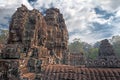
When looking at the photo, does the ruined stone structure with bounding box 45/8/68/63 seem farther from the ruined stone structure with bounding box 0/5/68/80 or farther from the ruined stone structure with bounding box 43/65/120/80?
the ruined stone structure with bounding box 43/65/120/80

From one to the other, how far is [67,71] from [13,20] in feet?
21.8

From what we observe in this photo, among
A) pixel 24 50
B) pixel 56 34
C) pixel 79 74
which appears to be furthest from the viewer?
pixel 56 34

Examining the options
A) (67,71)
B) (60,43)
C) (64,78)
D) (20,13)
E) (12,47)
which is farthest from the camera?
(60,43)

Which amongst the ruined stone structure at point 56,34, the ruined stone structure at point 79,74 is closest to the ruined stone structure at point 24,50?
the ruined stone structure at point 79,74

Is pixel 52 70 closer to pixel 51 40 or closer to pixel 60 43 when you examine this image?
pixel 51 40

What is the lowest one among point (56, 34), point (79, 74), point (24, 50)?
point (79, 74)

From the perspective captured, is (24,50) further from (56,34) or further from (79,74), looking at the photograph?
(56,34)

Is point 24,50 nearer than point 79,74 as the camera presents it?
No

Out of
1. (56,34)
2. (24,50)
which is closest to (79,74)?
(24,50)

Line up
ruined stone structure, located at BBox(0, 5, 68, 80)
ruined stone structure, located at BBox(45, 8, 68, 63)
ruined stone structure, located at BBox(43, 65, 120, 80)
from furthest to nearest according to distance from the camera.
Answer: ruined stone structure, located at BBox(45, 8, 68, 63) → ruined stone structure, located at BBox(43, 65, 120, 80) → ruined stone structure, located at BBox(0, 5, 68, 80)

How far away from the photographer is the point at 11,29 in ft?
46.6

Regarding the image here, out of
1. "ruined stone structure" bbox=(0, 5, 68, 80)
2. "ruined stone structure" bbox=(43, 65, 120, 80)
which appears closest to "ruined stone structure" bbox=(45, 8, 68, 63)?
"ruined stone structure" bbox=(0, 5, 68, 80)

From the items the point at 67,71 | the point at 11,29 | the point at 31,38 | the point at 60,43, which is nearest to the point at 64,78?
the point at 67,71

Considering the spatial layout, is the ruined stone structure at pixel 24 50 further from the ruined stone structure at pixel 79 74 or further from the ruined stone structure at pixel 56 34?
the ruined stone structure at pixel 56 34
